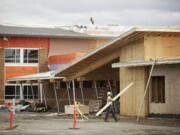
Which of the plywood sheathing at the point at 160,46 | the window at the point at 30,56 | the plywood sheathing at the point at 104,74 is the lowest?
the plywood sheathing at the point at 104,74

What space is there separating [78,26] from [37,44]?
11.7 metres

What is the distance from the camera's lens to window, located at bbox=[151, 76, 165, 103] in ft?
103

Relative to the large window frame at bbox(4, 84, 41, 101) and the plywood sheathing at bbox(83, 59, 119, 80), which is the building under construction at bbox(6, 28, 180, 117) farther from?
the large window frame at bbox(4, 84, 41, 101)

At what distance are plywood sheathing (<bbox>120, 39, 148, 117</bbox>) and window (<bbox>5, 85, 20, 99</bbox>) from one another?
19.5 meters

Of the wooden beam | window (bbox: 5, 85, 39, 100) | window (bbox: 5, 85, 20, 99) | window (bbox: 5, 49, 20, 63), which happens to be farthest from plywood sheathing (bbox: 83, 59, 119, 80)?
A: window (bbox: 5, 85, 20, 99)

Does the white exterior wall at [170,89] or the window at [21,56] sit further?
the window at [21,56]

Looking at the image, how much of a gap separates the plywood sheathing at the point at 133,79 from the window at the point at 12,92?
63.9 feet

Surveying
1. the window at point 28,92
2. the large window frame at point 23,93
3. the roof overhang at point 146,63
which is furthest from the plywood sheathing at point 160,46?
the window at point 28,92

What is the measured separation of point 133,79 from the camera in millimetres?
33000

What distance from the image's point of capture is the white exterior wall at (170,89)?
2970 cm

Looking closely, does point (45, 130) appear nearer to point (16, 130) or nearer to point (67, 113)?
point (16, 130)

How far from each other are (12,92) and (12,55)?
11.2ft

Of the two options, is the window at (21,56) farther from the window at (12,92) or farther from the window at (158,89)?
the window at (158,89)

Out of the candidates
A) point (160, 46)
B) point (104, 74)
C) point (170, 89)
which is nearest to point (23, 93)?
point (104, 74)
